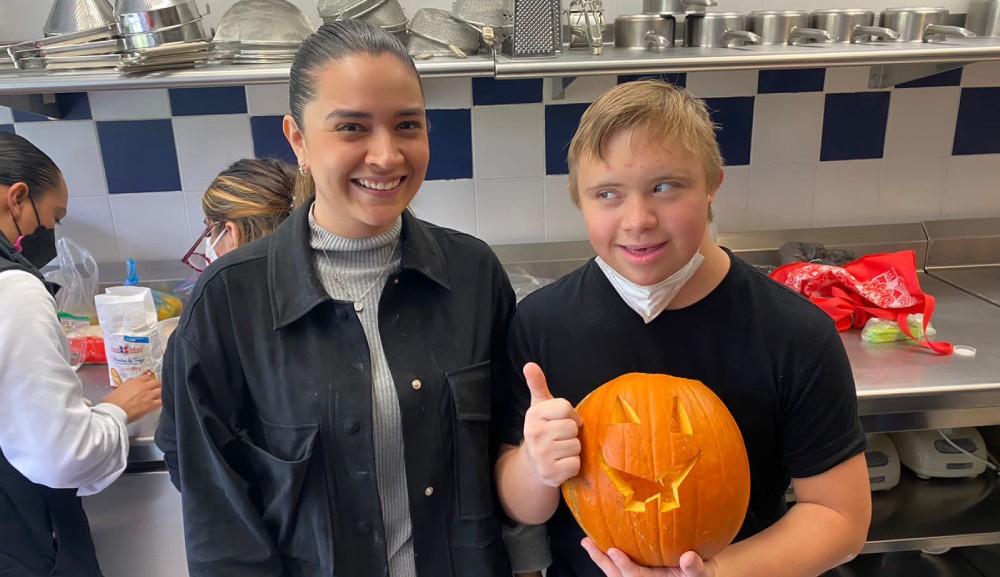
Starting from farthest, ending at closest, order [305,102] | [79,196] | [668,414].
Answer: [79,196]
[305,102]
[668,414]

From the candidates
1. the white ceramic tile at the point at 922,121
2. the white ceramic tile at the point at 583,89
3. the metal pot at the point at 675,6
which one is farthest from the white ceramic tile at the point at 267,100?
the white ceramic tile at the point at 922,121

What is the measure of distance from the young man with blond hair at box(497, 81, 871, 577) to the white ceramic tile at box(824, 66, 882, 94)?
3.98 feet

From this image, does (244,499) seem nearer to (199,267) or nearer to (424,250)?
(424,250)

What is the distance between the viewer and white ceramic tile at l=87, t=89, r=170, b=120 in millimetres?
1812

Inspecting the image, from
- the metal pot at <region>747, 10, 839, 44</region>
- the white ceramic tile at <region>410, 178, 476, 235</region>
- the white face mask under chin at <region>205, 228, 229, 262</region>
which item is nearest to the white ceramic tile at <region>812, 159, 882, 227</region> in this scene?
the metal pot at <region>747, 10, 839, 44</region>

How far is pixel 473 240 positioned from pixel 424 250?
0.11 meters

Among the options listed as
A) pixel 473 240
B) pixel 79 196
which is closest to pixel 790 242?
pixel 473 240

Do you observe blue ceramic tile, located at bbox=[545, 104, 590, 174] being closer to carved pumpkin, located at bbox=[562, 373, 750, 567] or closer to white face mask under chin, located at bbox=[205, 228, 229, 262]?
white face mask under chin, located at bbox=[205, 228, 229, 262]

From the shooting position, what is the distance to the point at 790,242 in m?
1.93

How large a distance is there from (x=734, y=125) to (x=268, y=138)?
119 centimetres

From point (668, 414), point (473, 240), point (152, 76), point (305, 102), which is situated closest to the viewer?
point (668, 414)

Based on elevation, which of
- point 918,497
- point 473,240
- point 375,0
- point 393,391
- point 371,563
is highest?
point 375,0

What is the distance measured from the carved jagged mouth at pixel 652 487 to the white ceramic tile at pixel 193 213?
1471 mm

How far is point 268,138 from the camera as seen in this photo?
73.5 inches
